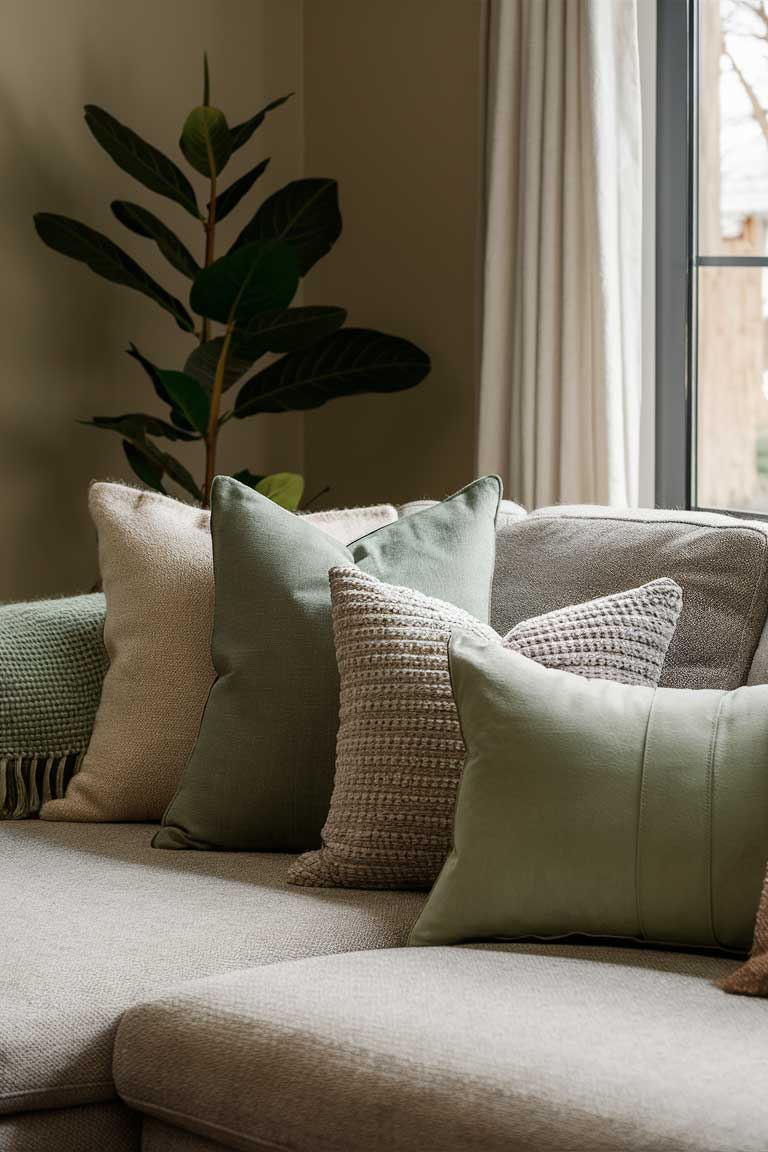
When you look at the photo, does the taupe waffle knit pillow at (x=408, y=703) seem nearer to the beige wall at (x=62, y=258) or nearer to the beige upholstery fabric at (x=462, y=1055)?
the beige upholstery fabric at (x=462, y=1055)

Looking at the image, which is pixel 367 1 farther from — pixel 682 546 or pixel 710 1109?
pixel 710 1109

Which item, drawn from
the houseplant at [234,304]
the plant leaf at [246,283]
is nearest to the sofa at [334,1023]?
the houseplant at [234,304]

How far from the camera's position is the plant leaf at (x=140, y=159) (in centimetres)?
297

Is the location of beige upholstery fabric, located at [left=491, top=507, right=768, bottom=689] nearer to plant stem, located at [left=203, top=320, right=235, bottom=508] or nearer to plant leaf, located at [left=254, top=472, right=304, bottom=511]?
plant leaf, located at [left=254, top=472, right=304, bottom=511]

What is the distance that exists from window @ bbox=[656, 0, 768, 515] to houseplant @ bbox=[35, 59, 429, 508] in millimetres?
581

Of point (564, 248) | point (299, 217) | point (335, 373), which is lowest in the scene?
point (335, 373)

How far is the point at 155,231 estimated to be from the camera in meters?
3.01

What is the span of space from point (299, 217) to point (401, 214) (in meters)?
0.50

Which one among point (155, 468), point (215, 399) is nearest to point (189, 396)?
point (215, 399)

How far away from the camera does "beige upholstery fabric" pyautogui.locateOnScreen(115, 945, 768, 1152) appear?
1.05 meters

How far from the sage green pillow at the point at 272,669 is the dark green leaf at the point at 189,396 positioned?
3.70 ft

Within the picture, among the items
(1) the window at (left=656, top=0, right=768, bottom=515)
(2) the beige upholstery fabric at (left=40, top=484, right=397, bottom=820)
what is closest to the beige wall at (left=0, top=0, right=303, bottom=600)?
(1) the window at (left=656, top=0, right=768, bottom=515)

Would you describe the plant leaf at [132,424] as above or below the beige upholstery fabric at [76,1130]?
above

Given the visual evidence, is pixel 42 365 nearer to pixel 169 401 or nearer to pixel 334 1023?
pixel 169 401
